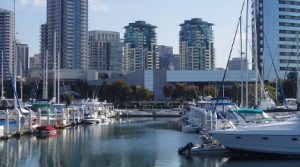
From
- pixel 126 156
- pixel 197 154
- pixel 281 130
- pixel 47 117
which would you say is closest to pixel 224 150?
pixel 197 154

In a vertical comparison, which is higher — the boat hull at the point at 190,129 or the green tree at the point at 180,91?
the green tree at the point at 180,91

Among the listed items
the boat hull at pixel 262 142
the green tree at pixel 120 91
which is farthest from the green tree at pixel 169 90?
the boat hull at pixel 262 142

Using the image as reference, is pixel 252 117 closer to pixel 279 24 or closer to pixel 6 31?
pixel 6 31

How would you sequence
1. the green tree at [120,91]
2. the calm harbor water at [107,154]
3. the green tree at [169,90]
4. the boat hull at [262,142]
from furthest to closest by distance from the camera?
the green tree at [169,90], the green tree at [120,91], the calm harbor water at [107,154], the boat hull at [262,142]

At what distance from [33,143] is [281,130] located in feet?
90.2

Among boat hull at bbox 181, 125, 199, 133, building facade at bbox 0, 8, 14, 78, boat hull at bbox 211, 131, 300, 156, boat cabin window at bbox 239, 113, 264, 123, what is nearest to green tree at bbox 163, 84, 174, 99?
building facade at bbox 0, 8, 14, 78

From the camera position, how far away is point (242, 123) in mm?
44844

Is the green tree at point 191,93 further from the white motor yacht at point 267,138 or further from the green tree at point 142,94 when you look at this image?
the white motor yacht at point 267,138

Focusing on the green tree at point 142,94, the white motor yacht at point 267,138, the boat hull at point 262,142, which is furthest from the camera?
the green tree at point 142,94

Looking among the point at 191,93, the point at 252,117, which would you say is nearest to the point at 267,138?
the point at 252,117

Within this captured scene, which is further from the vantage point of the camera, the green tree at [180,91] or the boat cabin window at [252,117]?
the green tree at [180,91]

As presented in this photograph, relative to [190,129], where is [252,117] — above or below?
above

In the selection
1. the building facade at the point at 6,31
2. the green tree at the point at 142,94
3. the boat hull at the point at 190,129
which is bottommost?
the boat hull at the point at 190,129

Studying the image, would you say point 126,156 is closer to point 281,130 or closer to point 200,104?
point 281,130
